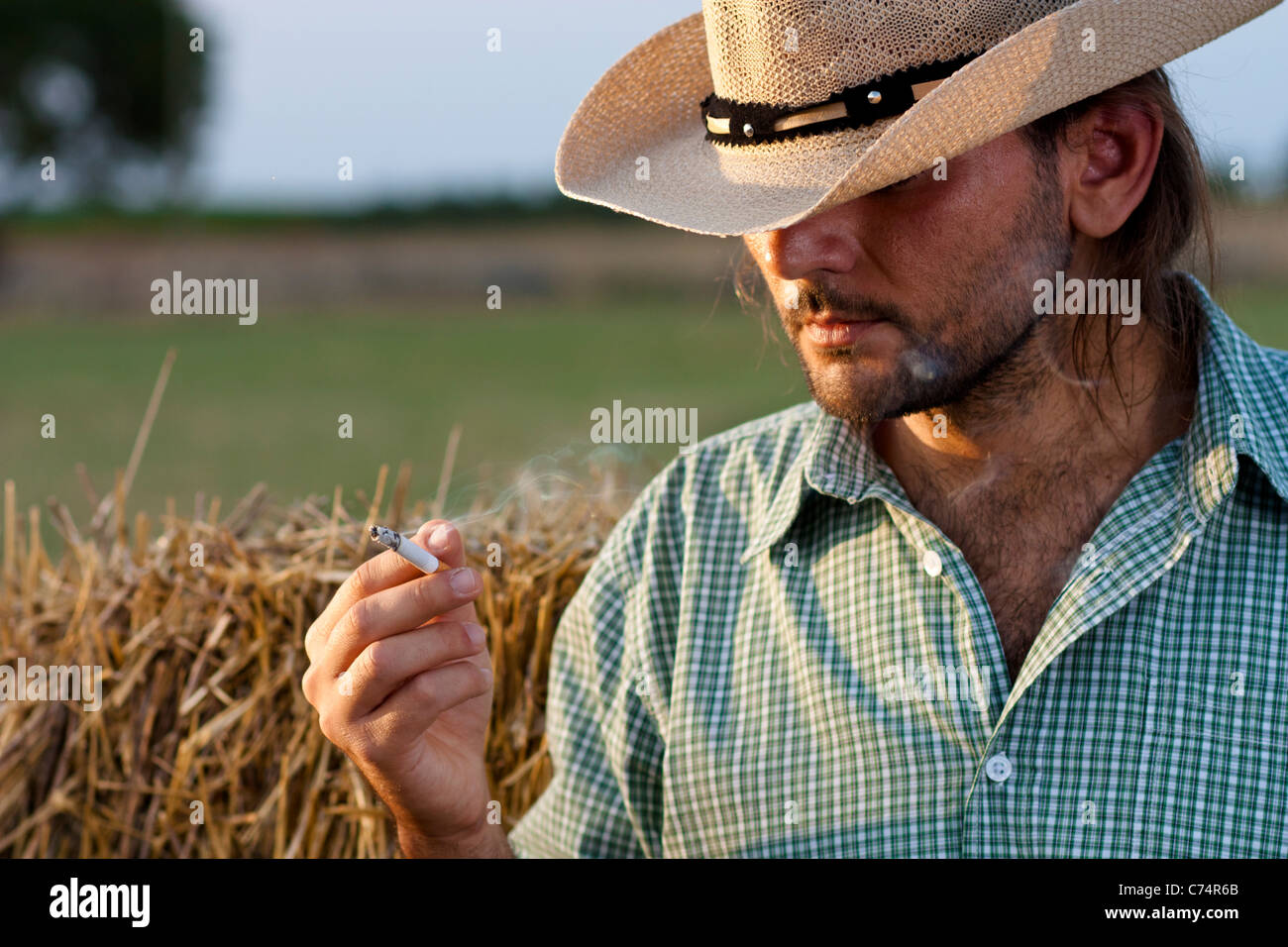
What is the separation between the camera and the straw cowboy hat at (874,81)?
61.5 inches

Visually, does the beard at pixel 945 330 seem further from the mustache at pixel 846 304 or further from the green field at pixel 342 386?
the green field at pixel 342 386

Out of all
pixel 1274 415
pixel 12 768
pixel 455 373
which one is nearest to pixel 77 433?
pixel 455 373

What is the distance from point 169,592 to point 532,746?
74cm

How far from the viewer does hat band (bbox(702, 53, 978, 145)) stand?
167cm

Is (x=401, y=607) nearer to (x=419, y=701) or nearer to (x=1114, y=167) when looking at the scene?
(x=419, y=701)

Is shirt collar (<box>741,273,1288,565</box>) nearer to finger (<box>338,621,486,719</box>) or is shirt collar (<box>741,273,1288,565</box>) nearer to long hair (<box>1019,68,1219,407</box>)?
long hair (<box>1019,68,1219,407</box>)

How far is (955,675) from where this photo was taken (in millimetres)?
1745

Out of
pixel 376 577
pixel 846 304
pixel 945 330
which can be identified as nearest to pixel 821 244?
pixel 846 304

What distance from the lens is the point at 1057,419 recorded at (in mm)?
1858

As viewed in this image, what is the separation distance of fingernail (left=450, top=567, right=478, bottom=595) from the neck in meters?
0.71

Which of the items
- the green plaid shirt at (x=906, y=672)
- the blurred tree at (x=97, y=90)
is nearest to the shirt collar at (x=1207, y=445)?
the green plaid shirt at (x=906, y=672)

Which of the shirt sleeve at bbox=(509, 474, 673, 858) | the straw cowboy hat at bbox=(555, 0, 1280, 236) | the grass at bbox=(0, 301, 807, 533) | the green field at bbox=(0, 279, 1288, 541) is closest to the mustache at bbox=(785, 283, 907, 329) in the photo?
the straw cowboy hat at bbox=(555, 0, 1280, 236)

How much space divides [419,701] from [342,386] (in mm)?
26307
